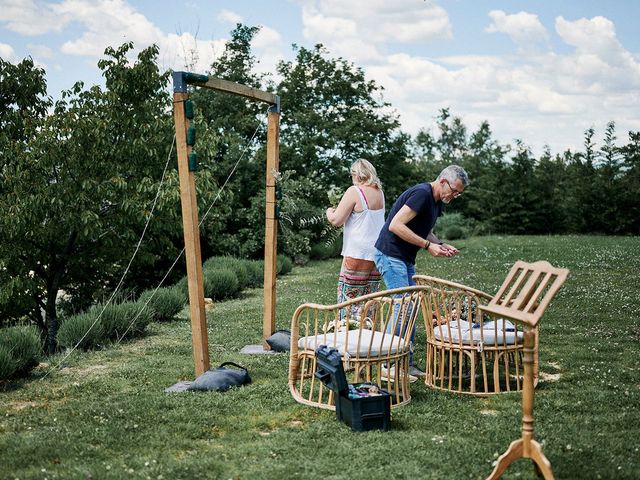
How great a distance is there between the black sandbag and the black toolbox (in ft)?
9.25

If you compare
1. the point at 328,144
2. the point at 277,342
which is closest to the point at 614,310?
the point at 277,342

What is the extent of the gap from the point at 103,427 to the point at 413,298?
2.55 metres

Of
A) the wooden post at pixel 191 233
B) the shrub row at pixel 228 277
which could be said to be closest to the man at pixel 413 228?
the wooden post at pixel 191 233

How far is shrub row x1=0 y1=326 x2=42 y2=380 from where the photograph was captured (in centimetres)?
710

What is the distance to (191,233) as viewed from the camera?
21.4 ft

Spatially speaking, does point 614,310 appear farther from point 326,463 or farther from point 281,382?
point 326,463

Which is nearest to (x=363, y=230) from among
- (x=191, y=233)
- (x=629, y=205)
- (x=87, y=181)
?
(x=191, y=233)

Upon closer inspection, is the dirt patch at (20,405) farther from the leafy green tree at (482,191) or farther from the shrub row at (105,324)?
the leafy green tree at (482,191)

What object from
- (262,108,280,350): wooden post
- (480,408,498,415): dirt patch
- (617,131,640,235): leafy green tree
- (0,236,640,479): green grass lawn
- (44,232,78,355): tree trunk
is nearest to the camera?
(0,236,640,479): green grass lawn

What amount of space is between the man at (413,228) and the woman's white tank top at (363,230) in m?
0.58

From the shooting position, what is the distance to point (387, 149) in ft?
97.6

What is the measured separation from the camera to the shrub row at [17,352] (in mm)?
7098

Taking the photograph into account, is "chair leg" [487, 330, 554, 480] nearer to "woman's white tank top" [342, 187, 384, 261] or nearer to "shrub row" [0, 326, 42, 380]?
"woman's white tank top" [342, 187, 384, 261]

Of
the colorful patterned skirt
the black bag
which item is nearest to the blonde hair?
the colorful patterned skirt
